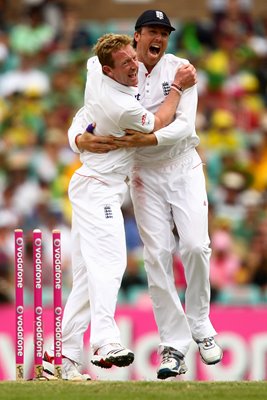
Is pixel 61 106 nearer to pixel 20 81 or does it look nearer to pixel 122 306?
pixel 20 81

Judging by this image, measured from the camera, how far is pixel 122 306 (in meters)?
12.9

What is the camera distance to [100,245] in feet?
30.0

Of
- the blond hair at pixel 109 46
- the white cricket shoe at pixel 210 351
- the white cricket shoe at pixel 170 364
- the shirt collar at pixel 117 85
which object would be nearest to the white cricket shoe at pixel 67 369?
the white cricket shoe at pixel 170 364

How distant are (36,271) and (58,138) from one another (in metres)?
6.42

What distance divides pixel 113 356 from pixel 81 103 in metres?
7.67

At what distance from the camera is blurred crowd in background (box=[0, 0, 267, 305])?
13812mm

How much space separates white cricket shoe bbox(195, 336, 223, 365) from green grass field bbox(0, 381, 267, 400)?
0.38 m

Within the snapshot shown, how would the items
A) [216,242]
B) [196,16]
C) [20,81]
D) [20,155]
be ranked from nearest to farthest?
[216,242]
[20,155]
[20,81]
[196,16]

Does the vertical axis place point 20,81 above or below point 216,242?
above

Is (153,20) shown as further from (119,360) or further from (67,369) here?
(67,369)

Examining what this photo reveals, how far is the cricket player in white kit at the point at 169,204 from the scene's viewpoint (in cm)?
934

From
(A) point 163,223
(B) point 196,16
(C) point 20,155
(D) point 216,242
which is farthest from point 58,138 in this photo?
(A) point 163,223

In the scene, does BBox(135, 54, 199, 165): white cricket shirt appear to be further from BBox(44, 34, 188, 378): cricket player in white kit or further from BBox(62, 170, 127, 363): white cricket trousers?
BBox(62, 170, 127, 363): white cricket trousers

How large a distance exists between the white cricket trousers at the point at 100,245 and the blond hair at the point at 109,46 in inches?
29.3
